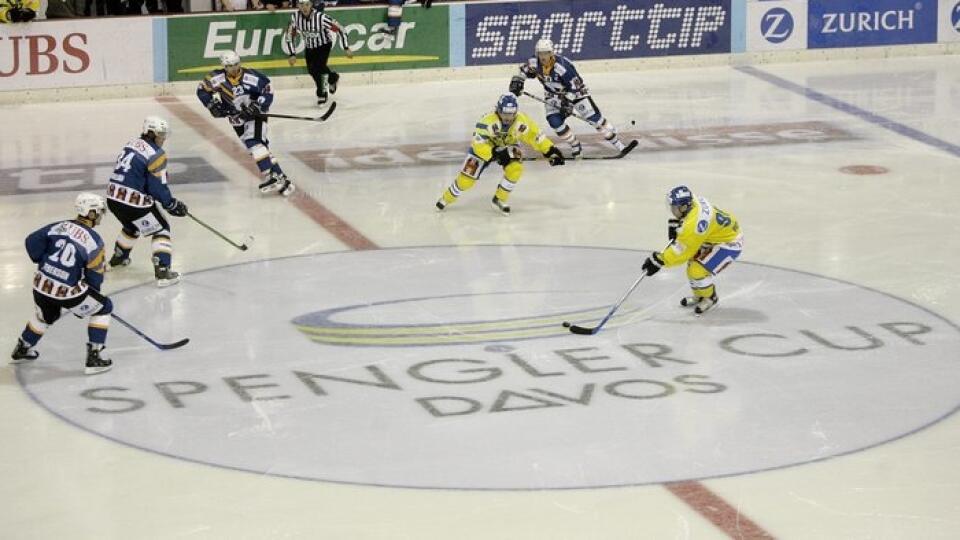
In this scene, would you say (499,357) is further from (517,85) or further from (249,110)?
(517,85)

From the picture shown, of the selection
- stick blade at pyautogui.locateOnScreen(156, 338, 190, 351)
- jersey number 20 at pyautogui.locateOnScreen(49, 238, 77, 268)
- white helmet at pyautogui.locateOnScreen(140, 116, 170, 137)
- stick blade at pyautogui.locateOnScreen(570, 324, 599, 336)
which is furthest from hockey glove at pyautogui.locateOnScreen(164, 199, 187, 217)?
stick blade at pyautogui.locateOnScreen(570, 324, 599, 336)

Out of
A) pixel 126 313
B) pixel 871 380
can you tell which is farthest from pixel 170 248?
pixel 871 380

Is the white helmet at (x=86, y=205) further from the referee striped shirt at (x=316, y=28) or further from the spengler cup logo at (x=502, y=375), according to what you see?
the referee striped shirt at (x=316, y=28)

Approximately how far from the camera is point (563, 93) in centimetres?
1756

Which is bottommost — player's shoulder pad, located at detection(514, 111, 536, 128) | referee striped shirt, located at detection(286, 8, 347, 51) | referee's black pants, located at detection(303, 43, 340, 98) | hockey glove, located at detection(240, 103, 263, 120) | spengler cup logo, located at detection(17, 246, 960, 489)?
spengler cup logo, located at detection(17, 246, 960, 489)

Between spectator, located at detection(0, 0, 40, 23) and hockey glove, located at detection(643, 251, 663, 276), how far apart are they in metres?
10.8

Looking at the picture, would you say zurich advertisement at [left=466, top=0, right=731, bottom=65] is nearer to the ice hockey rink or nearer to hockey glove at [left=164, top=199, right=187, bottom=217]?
the ice hockey rink

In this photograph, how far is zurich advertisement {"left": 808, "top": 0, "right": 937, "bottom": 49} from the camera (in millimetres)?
23250

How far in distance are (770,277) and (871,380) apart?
250 cm

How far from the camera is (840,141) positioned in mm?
18203

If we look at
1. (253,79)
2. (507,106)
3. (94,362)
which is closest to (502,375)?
(94,362)

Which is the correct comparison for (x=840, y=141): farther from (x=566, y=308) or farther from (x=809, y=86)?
(x=566, y=308)

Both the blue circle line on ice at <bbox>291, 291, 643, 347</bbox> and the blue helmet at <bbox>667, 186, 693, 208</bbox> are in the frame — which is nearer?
the blue circle line on ice at <bbox>291, 291, 643, 347</bbox>

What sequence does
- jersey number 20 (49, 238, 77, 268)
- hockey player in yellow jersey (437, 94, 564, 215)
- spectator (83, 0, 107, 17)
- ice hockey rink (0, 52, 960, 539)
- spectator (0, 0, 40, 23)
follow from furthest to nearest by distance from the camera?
1. spectator (83, 0, 107, 17)
2. spectator (0, 0, 40, 23)
3. hockey player in yellow jersey (437, 94, 564, 215)
4. jersey number 20 (49, 238, 77, 268)
5. ice hockey rink (0, 52, 960, 539)
